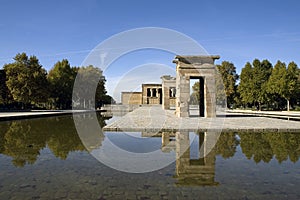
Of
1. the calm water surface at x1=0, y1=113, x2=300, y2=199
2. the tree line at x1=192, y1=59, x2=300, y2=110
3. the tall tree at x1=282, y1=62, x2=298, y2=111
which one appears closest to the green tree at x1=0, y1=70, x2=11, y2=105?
the calm water surface at x1=0, y1=113, x2=300, y2=199

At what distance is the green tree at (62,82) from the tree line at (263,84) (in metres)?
31.7

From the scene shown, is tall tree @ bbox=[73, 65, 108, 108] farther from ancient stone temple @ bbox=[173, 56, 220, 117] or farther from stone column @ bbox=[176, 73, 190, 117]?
ancient stone temple @ bbox=[173, 56, 220, 117]

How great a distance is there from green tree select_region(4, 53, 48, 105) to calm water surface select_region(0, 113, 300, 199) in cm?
3259

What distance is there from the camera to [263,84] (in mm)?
46656

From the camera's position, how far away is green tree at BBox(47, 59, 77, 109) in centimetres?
4919

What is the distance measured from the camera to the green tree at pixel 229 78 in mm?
55781

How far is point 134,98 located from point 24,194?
259 ft

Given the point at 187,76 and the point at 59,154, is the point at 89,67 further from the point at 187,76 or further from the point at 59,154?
the point at 59,154

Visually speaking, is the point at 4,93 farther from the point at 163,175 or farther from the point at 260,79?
the point at 260,79

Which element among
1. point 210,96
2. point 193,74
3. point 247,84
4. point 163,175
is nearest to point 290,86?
point 247,84

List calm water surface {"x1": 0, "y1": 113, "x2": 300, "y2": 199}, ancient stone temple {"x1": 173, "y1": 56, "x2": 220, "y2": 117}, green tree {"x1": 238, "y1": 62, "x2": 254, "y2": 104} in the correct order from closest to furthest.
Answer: calm water surface {"x1": 0, "y1": 113, "x2": 300, "y2": 199}
ancient stone temple {"x1": 173, "y1": 56, "x2": 220, "y2": 117}
green tree {"x1": 238, "y1": 62, "x2": 254, "y2": 104}

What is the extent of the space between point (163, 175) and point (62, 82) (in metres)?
48.0

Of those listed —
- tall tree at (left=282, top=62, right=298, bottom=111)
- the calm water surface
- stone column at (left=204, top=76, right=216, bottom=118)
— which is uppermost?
tall tree at (left=282, top=62, right=298, bottom=111)

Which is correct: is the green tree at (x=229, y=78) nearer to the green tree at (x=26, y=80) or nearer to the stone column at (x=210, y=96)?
the stone column at (x=210, y=96)
